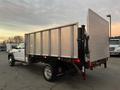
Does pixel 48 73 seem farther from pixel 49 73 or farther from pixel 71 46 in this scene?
pixel 71 46

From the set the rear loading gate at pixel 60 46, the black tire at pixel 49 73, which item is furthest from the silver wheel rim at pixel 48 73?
the rear loading gate at pixel 60 46

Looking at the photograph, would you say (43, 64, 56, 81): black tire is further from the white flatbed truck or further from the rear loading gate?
the rear loading gate

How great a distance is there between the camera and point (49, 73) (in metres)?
8.11

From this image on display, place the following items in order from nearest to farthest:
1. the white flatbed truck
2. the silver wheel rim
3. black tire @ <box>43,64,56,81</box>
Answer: the white flatbed truck
black tire @ <box>43,64,56,81</box>
the silver wheel rim

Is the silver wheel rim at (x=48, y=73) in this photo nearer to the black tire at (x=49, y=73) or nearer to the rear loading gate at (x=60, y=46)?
the black tire at (x=49, y=73)

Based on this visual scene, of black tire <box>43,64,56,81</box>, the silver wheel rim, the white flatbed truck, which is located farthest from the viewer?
the silver wheel rim

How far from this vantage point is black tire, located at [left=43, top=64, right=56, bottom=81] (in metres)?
7.86

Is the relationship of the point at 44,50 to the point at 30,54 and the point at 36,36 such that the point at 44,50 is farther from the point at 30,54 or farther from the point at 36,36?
the point at 30,54

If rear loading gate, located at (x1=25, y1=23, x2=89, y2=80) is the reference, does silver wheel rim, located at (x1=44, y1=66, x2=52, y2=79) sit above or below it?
below

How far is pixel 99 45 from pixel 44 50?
2.67 m

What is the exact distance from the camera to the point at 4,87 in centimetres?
715

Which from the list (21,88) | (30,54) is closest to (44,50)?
(30,54)

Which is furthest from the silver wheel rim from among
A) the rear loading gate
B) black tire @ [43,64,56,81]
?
the rear loading gate

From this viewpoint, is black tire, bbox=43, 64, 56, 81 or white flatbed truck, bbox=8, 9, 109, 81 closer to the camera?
white flatbed truck, bbox=8, 9, 109, 81
